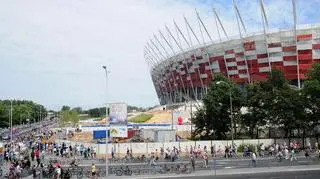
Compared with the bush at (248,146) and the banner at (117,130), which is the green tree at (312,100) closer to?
the bush at (248,146)

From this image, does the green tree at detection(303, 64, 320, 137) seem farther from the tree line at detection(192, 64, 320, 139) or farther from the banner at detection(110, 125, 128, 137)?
the banner at detection(110, 125, 128, 137)

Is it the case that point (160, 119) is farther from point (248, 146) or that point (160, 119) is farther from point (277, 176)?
point (277, 176)

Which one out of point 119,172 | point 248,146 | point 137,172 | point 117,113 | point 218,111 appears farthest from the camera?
point 218,111

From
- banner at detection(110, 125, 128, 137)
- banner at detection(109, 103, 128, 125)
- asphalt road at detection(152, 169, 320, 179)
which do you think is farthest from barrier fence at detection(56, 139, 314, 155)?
asphalt road at detection(152, 169, 320, 179)

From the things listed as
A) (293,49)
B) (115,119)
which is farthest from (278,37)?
(115,119)

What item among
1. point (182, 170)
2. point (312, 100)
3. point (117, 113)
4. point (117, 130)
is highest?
point (312, 100)

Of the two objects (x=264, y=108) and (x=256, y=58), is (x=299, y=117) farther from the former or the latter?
(x=256, y=58)

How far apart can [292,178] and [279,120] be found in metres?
34.2

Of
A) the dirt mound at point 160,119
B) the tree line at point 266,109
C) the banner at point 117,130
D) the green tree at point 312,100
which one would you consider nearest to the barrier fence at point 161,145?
the tree line at point 266,109

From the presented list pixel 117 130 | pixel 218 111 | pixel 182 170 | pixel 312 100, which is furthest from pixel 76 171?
pixel 312 100

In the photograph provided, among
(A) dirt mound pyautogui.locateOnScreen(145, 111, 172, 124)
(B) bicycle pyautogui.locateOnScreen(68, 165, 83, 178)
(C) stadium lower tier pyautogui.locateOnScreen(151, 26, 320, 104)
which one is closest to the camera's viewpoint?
(B) bicycle pyautogui.locateOnScreen(68, 165, 83, 178)

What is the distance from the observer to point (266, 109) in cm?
6588

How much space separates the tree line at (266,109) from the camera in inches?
2489

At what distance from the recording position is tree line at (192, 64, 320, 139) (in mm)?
63219
